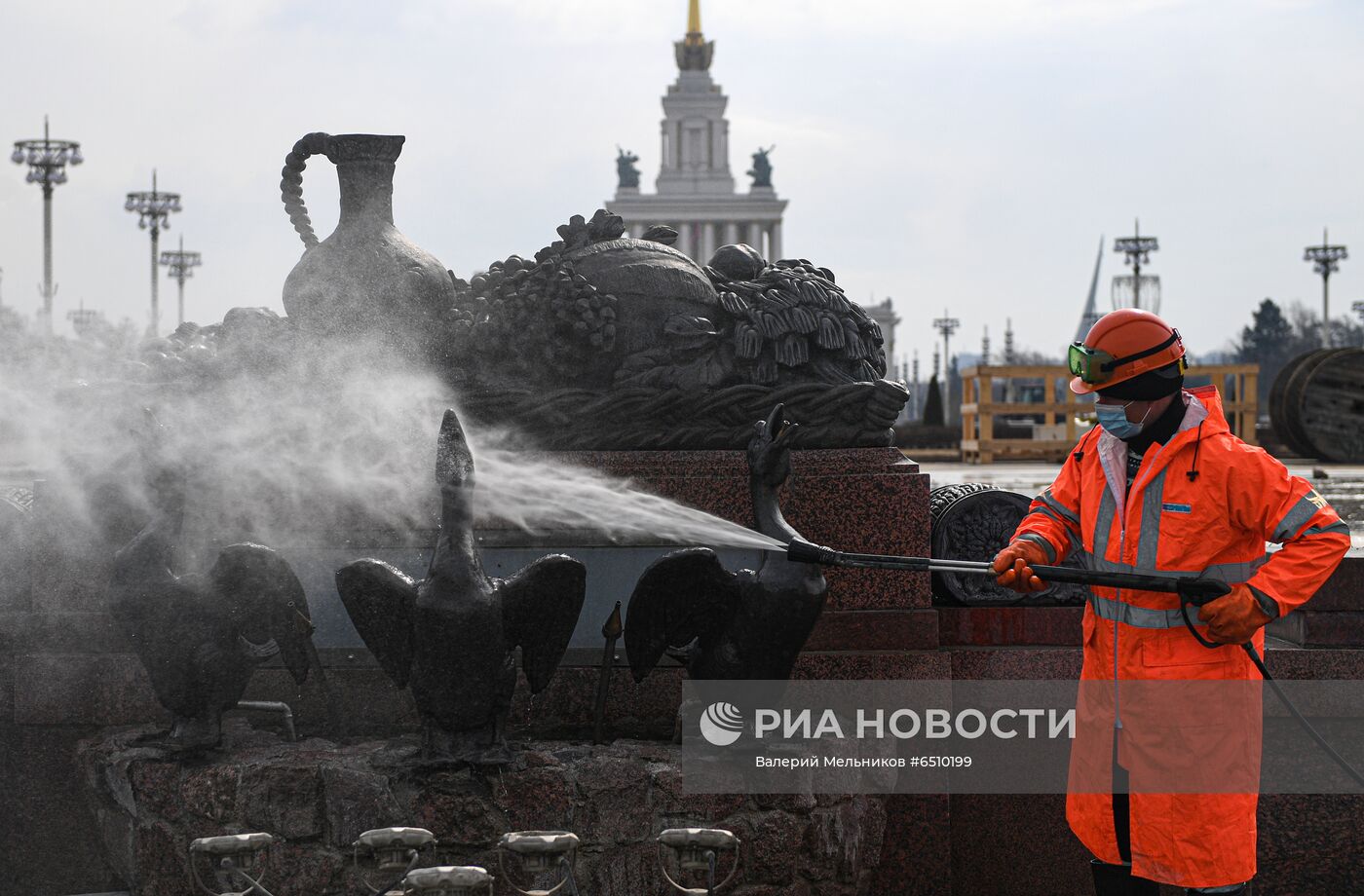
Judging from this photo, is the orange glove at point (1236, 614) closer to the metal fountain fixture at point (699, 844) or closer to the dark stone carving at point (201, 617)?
the metal fountain fixture at point (699, 844)

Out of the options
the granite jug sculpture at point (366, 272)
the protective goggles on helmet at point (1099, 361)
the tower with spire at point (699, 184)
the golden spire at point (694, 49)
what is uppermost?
the golden spire at point (694, 49)

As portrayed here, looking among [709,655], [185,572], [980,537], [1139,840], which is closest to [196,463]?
[185,572]

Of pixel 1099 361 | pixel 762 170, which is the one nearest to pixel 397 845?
pixel 1099 361

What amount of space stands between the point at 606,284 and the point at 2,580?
304cm

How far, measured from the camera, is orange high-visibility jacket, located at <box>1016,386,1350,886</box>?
3.78 meters

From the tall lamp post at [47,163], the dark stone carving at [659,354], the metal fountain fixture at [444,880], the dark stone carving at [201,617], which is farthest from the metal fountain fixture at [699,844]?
the tall lamp post at [47,163]

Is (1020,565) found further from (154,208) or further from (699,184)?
(699,184)

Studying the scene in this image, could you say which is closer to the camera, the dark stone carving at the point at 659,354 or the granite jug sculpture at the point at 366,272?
the dark stone carving at the point at 659,354

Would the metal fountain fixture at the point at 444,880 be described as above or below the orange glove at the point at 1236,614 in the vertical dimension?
below

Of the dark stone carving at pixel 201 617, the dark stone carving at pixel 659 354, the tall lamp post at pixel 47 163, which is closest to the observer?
the dark stone carving at pixel 201 617

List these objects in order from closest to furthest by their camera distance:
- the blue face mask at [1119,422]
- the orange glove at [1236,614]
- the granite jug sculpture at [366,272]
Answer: the orange glove at [1236,614], the blue face mask at [1119,422], the granite jug sculpture at [366,272]

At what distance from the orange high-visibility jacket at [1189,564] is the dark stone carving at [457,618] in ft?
5.93

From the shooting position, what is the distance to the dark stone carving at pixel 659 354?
633cm

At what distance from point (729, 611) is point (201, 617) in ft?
6.39
